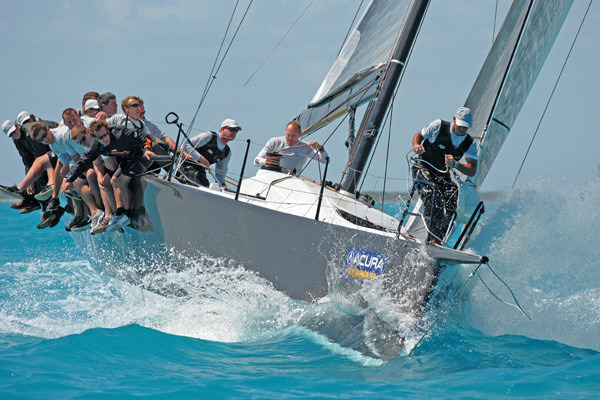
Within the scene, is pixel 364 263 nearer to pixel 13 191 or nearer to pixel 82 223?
pixel 82 223

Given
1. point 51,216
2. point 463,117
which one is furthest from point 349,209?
point 51,216

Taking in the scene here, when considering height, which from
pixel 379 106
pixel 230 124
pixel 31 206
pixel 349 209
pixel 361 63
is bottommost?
pixel 31 206

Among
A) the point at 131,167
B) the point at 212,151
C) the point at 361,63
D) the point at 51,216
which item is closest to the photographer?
the point at 131,167

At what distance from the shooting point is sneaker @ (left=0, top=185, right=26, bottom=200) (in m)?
7.92

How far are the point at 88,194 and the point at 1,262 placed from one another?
19.7 ft

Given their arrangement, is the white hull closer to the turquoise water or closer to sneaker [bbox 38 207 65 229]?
the turquoise water

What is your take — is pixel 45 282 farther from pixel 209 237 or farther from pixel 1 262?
pixel 209 237

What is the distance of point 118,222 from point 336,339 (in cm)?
261

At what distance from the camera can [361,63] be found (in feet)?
24.5

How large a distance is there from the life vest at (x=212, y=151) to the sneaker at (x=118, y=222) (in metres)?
1.01

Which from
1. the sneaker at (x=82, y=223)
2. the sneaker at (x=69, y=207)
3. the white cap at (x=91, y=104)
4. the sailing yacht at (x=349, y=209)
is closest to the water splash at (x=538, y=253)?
the sailing yacht at (x=349, y=209)

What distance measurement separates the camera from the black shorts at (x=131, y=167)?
6.41 metres

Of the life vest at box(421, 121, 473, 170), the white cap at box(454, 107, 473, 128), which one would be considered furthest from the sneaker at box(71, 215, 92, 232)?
the white cap at box(454, 107, 473, 128)

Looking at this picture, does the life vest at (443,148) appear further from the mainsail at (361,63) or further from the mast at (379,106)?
the mainsail at (361,63)
